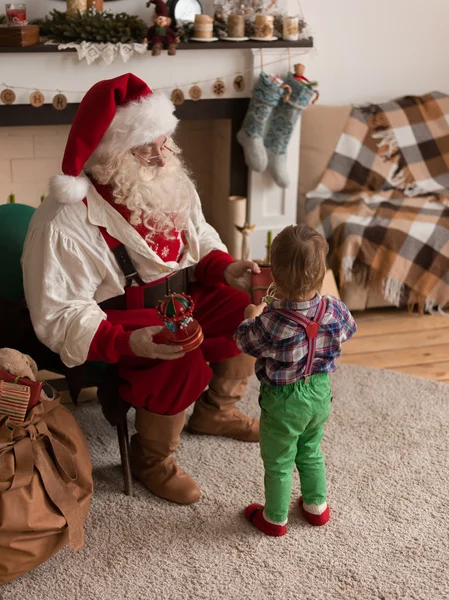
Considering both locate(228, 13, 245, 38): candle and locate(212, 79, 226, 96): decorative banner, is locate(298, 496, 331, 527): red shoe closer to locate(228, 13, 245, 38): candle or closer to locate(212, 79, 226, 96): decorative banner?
locate(212, 79, 226, 96): decorative banner

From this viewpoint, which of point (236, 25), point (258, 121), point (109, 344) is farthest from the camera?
point (258, 121)

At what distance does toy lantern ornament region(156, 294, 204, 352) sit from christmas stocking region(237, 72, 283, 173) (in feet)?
4.85

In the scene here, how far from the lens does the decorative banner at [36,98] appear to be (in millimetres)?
2881

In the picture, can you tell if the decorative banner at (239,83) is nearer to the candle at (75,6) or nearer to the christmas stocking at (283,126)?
the christmas stocking at (283,126)

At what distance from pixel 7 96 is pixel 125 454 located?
148 centimetres

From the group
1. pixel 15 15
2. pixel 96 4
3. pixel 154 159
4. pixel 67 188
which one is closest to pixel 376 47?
pixel 96 4

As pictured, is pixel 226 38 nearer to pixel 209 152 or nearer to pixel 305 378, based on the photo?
pixel 209 152

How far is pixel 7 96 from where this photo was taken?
2.85 meters

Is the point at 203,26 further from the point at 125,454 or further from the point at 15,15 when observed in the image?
the point at 125,454

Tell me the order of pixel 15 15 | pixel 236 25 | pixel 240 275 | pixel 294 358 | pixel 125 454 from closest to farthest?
pixel 294 358
pixel 125 454
pixel 240 275
pixel 15 15
pixel 236 25

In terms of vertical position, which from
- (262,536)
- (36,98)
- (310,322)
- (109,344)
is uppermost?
(36,98)

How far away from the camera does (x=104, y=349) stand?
1.89m

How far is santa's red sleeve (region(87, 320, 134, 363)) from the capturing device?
1.89 meters

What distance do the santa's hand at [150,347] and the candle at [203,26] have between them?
1.55 meters
